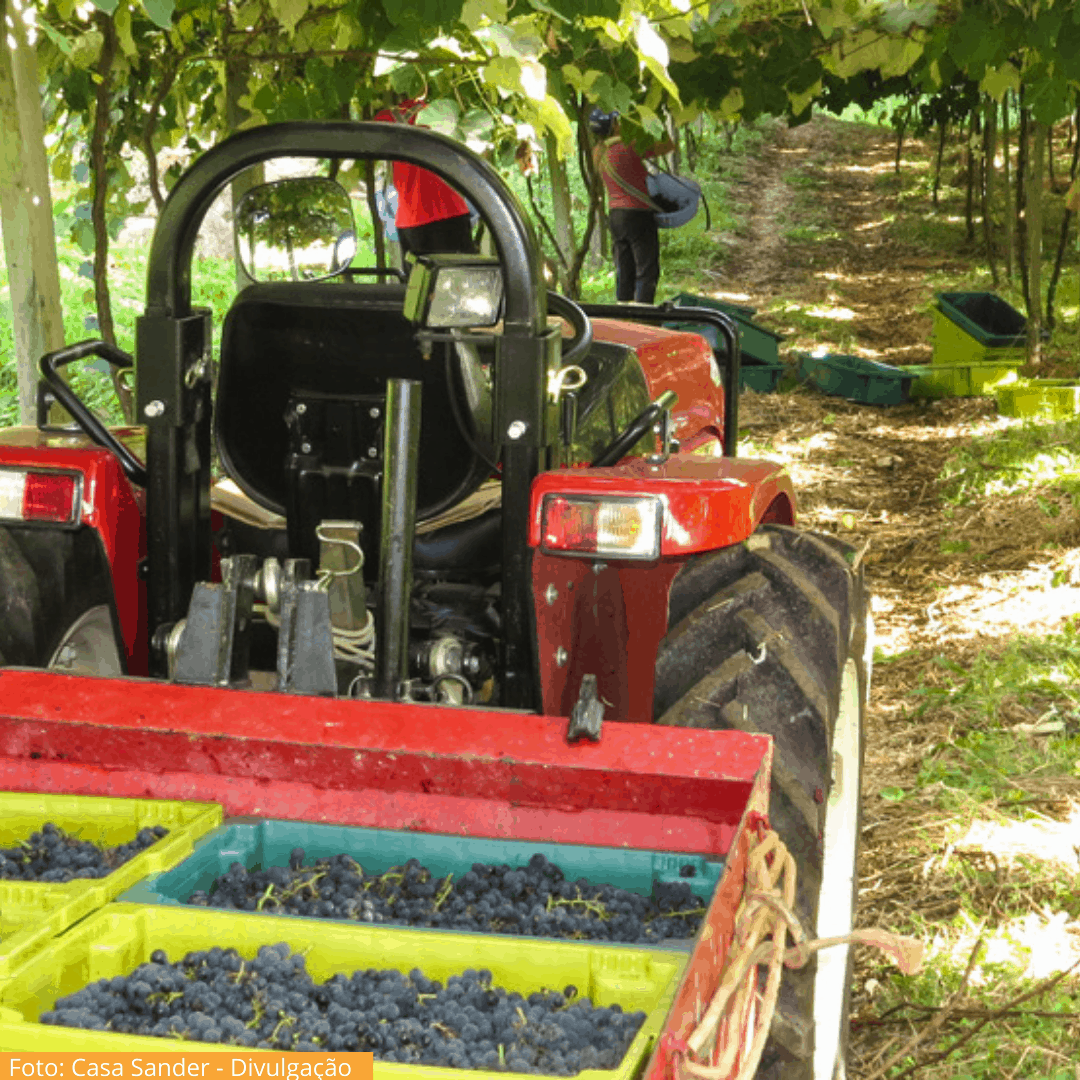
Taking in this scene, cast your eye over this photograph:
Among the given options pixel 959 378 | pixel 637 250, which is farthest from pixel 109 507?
pixel 959 378

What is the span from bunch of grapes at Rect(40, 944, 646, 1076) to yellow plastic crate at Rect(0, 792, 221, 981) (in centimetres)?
8

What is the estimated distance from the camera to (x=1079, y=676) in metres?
4.31

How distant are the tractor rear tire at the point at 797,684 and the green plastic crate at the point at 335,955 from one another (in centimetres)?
31

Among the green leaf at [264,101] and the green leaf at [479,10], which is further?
the green leaf at [264,101]

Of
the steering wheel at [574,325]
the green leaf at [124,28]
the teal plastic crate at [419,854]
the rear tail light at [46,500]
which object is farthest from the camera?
the green leaf at [124,28]

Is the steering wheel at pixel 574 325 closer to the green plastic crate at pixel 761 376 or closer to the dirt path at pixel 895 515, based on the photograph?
the dirt path at pixel 895 515

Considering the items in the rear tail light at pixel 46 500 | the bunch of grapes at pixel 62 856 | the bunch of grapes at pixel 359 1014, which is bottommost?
the bunch of grapes at pixel 62 856

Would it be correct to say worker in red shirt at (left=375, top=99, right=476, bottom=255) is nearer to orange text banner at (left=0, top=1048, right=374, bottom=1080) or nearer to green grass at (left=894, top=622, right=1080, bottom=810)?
green grass at (left=894, top=622, right=1080, bottom=810)

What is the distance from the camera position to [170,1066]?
1253mm

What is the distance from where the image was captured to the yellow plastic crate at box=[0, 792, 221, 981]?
5.06 ft

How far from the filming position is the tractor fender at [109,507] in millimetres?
2426

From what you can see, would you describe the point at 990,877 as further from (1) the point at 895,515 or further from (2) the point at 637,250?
(2) the point at 637,250

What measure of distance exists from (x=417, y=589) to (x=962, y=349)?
6.71 m

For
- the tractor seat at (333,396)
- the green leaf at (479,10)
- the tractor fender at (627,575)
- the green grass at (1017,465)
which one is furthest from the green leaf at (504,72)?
the green grass at (1017,465)
